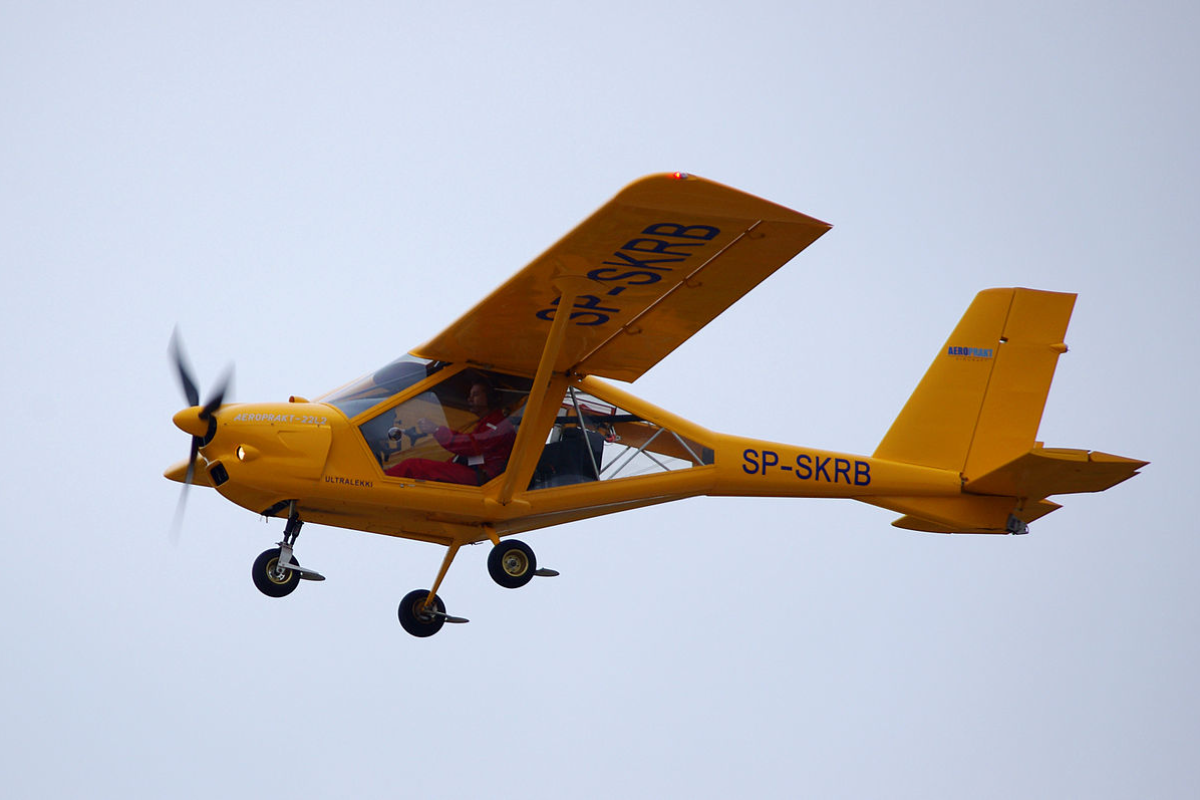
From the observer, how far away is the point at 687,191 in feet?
32.5

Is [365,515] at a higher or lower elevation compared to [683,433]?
lower

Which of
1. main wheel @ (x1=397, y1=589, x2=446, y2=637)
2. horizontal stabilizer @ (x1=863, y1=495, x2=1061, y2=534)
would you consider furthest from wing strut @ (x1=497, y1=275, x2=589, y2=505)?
horizontal stabilizer @ (x1=863, y1=495, x2=1061, y2=534)

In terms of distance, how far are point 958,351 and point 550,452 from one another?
196 inches

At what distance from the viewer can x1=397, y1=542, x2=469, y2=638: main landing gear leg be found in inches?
525

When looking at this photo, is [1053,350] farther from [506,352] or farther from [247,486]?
[247,486]

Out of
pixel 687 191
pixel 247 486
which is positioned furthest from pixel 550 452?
pixel 687 191

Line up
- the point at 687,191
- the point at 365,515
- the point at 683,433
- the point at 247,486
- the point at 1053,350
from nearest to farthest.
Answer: the point at 687,191, the point at 247,486, the point at 365,515, the point at 683,433, the point at 1053,350

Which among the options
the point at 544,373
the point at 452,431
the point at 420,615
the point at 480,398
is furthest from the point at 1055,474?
the point at 420,615

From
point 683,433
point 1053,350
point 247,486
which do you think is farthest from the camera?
point 1053,350

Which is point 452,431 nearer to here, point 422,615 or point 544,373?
point 544,373

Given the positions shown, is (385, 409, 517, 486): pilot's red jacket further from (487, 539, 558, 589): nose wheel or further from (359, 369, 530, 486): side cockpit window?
(487, 539, 558, 589): nose wheel

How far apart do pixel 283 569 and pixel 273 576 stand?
0.35 ft

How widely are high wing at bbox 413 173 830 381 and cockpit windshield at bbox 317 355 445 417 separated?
0.46ft

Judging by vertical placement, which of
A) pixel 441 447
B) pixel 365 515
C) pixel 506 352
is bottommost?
pixel 365 515
